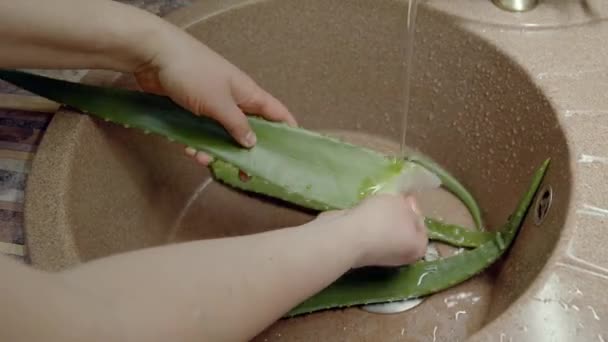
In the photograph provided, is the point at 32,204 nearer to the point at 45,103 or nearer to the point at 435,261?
the point at 45,103

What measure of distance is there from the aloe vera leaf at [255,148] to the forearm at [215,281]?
172 mm

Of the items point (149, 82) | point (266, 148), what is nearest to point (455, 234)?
point (266, 148)

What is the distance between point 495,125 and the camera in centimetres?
74

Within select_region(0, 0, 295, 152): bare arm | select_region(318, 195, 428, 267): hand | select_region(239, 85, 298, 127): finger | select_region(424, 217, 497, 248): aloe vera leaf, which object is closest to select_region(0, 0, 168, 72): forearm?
select_region(0, 0, 295, 152): bare arm

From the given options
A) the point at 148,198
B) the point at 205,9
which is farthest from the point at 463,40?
the point at 148,198

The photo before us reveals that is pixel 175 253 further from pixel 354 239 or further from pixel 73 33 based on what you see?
pixel 73 33

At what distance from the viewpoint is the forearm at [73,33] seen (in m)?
0.57

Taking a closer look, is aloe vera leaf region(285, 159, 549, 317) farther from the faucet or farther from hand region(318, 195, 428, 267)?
the faucet

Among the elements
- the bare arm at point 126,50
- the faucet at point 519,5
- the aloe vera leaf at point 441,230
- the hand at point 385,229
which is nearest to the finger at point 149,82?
the bare arm at point 126,50

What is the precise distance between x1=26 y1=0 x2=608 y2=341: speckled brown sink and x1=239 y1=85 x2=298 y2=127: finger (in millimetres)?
151

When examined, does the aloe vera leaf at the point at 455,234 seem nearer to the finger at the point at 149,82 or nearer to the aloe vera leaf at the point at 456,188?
the aloe vera leaf at the point at 456,188

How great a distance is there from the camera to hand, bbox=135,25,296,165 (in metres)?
0.63

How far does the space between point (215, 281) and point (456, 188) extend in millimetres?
489

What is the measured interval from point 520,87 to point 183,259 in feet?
1.42
